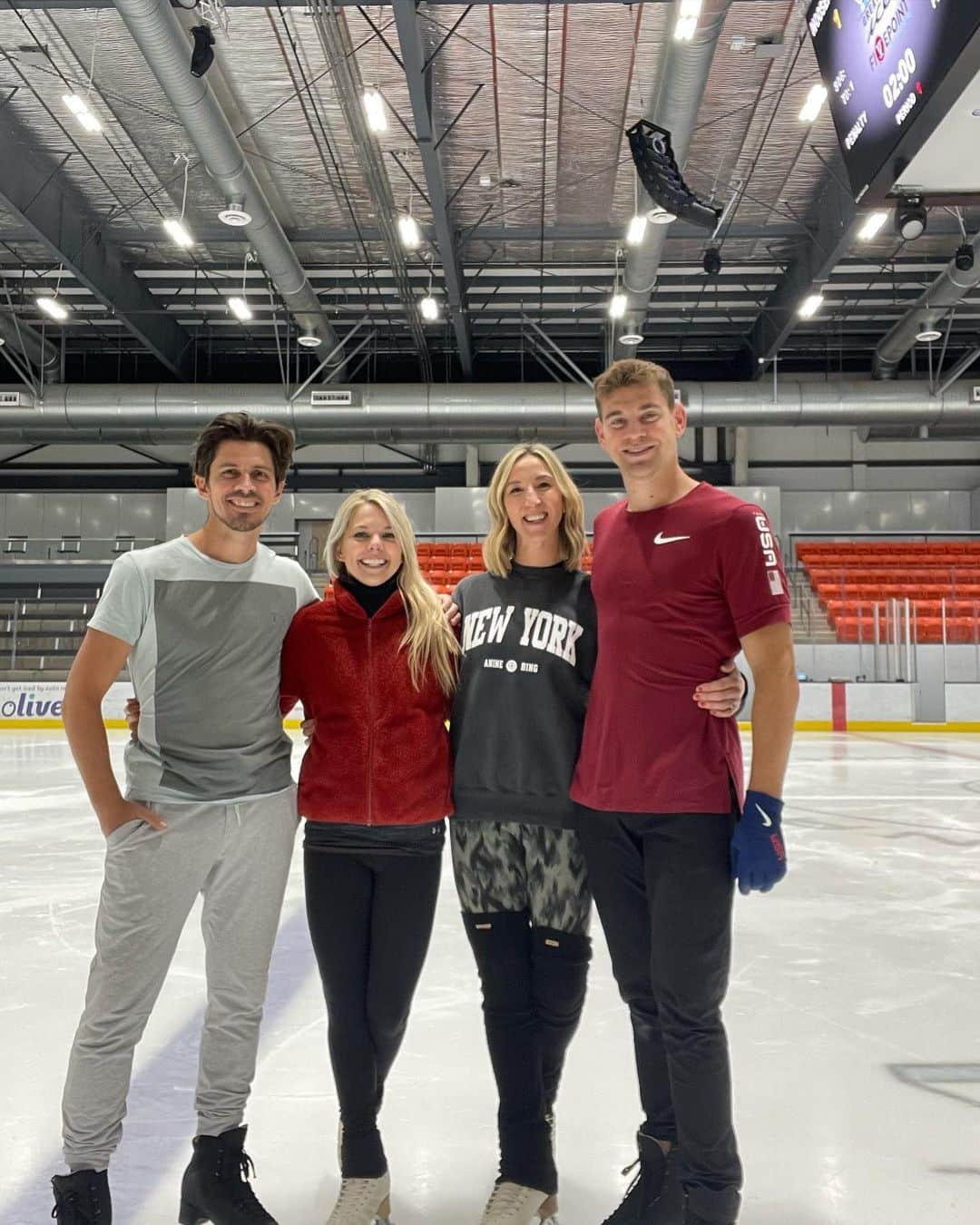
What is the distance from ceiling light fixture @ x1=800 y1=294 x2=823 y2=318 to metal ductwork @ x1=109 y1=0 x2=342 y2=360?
23.0 feet

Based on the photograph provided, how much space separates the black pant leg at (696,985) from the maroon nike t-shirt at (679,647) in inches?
3.2

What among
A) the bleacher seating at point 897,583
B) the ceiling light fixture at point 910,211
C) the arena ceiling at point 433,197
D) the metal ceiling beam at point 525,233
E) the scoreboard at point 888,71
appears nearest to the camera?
the scoreboard at point 888,71

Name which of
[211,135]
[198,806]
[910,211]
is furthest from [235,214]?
[198,806]

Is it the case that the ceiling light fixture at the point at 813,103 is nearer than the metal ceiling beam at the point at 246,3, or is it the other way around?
the metal ceiling beam at the point at 246,3

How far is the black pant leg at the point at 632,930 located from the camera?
6.71 feet

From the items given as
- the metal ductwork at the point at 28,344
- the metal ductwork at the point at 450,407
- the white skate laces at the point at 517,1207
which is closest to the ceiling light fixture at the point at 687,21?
the white skate laces at the point at 517,1207

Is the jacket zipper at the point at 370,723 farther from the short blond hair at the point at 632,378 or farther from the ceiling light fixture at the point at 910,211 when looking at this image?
the ceiling light fixture at the point at 910,211

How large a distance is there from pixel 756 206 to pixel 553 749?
12.4 metres

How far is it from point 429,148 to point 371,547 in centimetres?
866

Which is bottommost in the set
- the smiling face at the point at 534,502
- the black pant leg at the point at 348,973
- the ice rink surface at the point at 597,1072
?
the ice rink surface at the point at 597,1072

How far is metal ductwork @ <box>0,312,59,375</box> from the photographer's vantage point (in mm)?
16109

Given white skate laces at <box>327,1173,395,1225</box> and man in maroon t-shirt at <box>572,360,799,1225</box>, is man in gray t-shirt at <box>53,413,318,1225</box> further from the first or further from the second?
man in maroon t-shirt at <box>572,360,799,1225</box>

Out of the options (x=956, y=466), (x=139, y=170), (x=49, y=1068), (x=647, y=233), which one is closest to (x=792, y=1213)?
(x=49, y=1068)

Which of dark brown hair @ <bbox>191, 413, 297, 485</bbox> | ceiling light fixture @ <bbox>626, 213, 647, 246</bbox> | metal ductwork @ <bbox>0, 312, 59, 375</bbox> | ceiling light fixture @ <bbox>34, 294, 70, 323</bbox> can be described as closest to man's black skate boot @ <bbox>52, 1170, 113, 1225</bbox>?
dark brown hair @ <bbox>191, 413, 297, 485</bbox>
